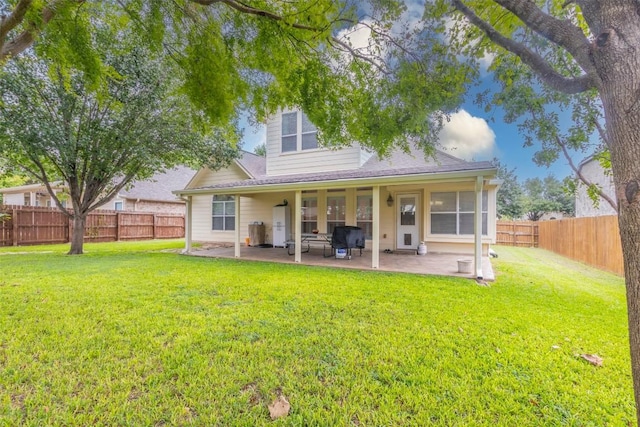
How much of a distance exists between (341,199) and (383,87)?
7.64 metres

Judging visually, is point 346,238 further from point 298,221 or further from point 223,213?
point 223,213

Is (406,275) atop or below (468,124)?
below

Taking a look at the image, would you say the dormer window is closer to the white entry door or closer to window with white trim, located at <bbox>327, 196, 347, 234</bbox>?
window with white trim, located at <bbox>327, 196, 347, 234</bbox>

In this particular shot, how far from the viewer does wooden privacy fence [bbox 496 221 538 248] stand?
16141 mm

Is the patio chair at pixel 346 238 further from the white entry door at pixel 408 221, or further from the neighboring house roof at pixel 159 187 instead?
the neighboring house roof at pixel 159 187

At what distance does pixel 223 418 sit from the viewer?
2039 millimetres

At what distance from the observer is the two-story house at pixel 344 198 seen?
9.51 meters

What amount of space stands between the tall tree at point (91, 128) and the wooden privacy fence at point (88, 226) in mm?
3813

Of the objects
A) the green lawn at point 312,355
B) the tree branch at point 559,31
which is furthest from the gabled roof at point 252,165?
the tree branch at point 559,31

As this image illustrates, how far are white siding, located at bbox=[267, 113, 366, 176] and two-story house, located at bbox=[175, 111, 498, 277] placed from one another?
37 mm

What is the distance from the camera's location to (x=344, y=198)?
11219 millimetres

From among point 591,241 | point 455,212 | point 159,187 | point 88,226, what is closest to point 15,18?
point 455,212

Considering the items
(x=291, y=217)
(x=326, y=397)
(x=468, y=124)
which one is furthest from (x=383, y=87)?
(x=291, y=217)

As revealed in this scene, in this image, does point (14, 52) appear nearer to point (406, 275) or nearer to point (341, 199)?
point (406, 275)
